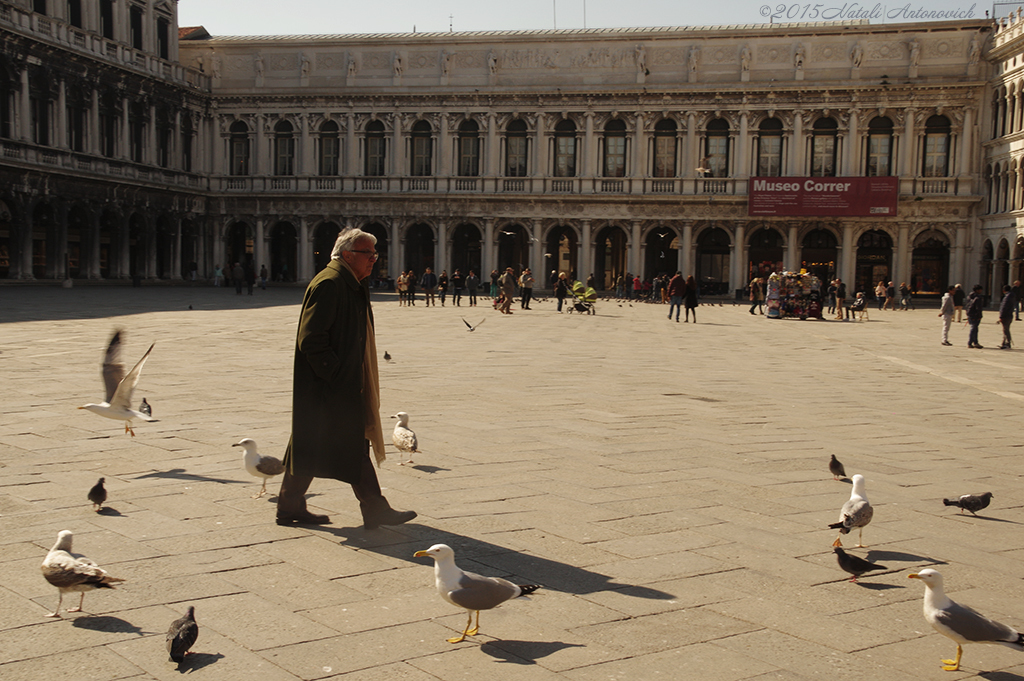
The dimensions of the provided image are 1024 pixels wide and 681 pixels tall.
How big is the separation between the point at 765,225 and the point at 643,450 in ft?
113

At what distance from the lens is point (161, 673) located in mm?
2963

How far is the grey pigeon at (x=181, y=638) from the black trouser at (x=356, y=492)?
1472 mm

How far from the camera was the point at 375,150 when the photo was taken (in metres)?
42.1

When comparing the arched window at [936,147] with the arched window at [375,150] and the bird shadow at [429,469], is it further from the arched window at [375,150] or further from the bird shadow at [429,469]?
the bird shadow at [429,469]

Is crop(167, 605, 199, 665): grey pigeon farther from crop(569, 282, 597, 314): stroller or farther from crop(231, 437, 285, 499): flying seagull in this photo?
crop(569, 282, 597, 314): stroller

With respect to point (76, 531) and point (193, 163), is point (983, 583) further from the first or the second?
point (193, 163)

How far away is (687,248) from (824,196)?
225 inches

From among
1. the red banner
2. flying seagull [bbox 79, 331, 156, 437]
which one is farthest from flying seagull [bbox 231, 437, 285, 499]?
the red banner

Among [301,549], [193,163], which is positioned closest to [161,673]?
[301,549]

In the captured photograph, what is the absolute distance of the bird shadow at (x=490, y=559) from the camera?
381 centimetres

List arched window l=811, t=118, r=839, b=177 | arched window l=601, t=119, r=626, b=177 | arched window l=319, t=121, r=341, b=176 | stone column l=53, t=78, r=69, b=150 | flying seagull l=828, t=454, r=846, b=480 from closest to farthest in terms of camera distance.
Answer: flying seagull l=828, t=454, r=846, b=480, stone column l=53, t=78, r=69, b=150, arched window l=811, t=118, r=839, b=177, arched window l=601, t=119, r=626, b=177, arched window l=319, t=121, r=341, b=176

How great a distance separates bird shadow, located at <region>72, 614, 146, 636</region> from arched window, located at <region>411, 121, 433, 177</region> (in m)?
39.3

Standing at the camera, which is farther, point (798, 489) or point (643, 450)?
point (643, 450)

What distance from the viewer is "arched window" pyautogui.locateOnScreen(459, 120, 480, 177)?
135 feet
